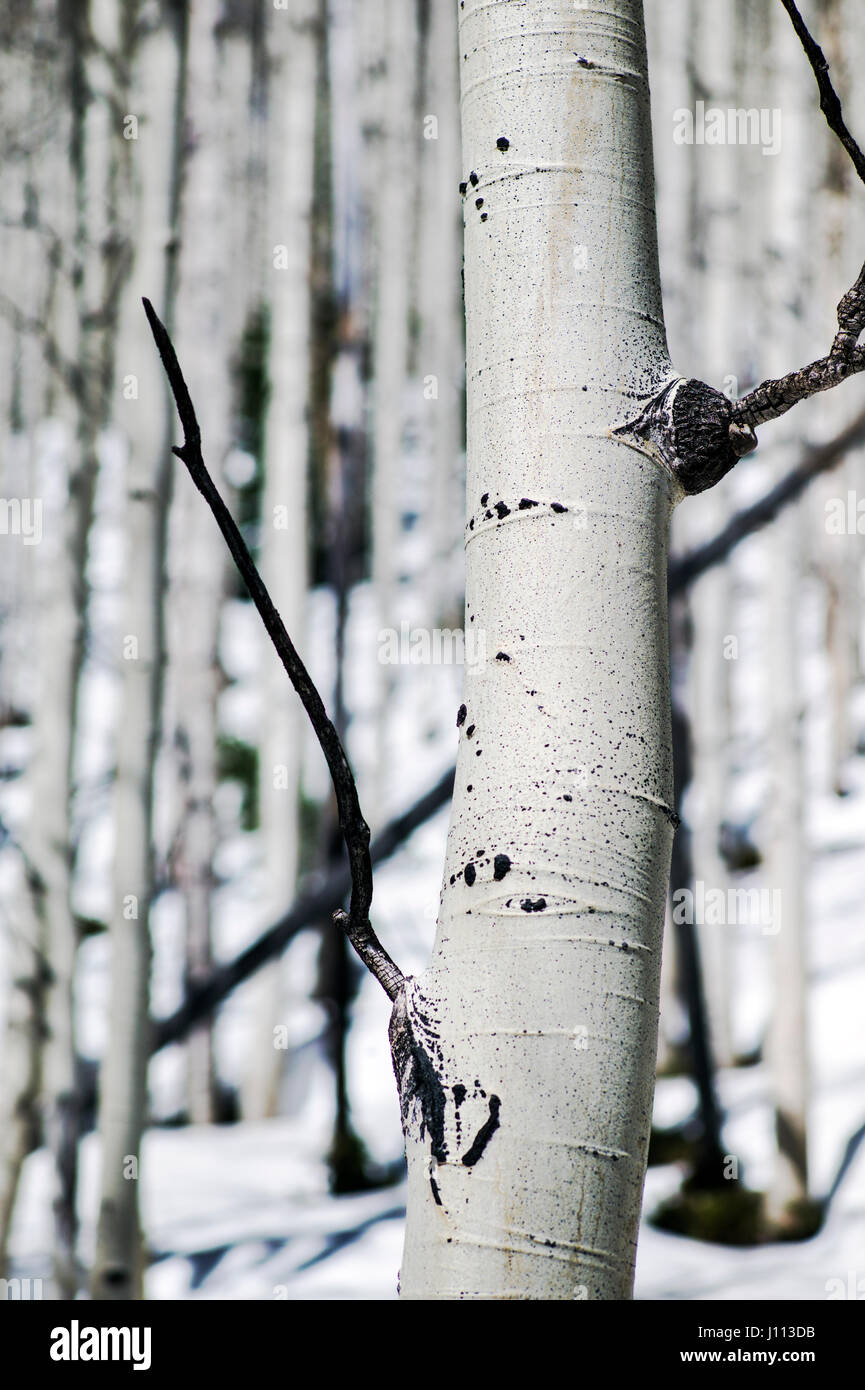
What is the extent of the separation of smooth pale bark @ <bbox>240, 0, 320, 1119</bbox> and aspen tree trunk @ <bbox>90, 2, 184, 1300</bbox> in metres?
3.00


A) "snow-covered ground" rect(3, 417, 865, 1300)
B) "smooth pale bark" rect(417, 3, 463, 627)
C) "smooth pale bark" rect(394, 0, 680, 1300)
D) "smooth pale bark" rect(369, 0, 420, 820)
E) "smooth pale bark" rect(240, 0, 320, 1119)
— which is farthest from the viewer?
"smooth pale bark" rect(417, 3, 463, 627)

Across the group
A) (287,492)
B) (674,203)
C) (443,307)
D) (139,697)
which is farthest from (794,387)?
(443,307)

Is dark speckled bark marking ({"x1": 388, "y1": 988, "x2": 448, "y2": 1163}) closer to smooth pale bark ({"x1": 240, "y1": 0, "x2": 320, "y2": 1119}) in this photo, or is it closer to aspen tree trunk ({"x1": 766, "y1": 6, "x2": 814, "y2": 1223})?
aspen tree trunk ({"x1": 766, "y1": 6, "x2": 814, "y2": 1223})

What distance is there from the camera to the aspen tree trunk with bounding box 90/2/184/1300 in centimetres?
340

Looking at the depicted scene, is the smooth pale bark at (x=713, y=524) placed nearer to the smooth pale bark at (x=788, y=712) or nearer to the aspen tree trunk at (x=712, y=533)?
the aspen tree trunk at (x=712, y=533)

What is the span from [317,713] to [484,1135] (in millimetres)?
265

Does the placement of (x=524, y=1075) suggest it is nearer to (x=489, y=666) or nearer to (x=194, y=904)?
(x=489, y=666)

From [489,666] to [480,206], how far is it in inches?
12.7

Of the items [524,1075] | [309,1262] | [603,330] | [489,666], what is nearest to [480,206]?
[603,330]

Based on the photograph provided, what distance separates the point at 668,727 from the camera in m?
0.78

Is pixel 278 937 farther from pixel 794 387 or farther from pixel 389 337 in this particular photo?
pixel 389 337

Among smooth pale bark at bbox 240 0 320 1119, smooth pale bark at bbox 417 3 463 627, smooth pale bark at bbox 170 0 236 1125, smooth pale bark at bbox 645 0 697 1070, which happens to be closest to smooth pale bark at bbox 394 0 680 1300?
smooth pale bark at bbox 645 0 697 1070

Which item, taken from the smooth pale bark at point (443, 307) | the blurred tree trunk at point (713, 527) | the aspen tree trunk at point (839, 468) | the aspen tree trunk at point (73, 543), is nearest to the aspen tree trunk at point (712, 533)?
the blurred tree trunk at point (713, 527)

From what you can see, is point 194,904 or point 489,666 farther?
point 194,904
